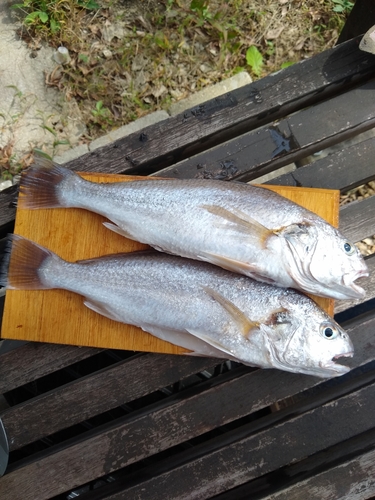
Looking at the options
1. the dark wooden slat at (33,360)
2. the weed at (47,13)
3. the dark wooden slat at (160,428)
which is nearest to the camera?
the dark wooden slat at (160,428)

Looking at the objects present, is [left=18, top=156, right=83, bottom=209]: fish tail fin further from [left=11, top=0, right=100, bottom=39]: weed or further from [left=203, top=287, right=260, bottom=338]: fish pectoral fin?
[left=11, top=0, right=100, bottom=39]: weed

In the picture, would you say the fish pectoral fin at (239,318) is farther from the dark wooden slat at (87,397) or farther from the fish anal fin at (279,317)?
the dark wooden slat at (87,397)

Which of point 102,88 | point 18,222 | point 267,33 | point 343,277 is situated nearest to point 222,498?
point 343,277

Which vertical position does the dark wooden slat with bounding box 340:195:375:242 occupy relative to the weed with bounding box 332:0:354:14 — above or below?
below

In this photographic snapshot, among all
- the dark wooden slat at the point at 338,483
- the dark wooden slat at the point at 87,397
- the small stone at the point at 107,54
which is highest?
the small stone at the point at 107,54

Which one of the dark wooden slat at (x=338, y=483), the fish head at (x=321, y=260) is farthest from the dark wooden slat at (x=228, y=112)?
the dark wooden slat at (x=338, y=483)

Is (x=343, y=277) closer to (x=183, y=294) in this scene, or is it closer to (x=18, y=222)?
(x=183, y=294)

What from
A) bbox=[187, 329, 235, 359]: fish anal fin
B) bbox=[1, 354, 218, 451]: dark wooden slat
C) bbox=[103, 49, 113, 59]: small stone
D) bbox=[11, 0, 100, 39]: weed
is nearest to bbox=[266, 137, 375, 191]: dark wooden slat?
bbox=[187, 329, 235, 359]: fish anal fin
